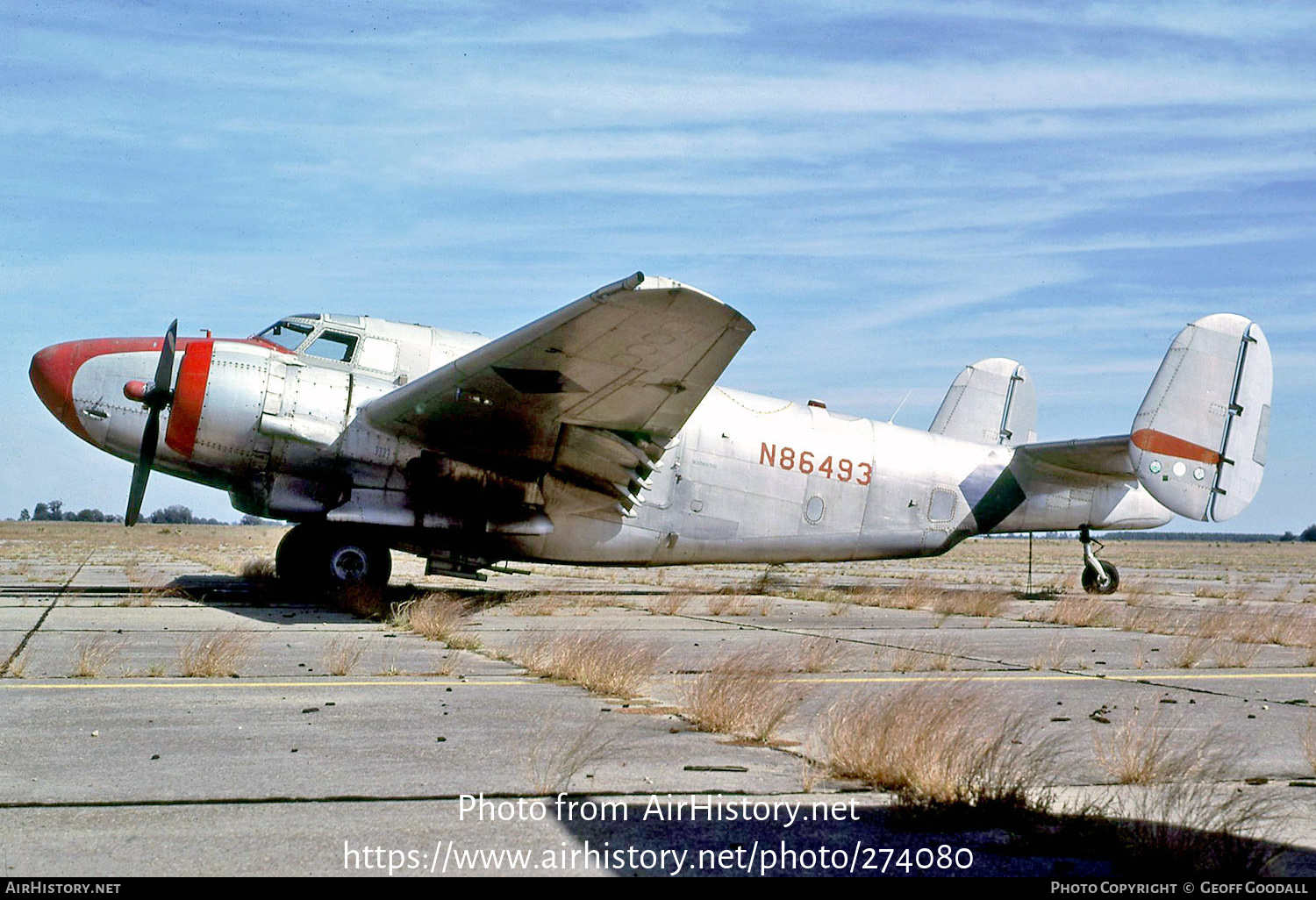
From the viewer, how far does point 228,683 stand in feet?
28.9

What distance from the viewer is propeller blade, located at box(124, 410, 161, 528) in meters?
15.5

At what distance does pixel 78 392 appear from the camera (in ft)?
51.4

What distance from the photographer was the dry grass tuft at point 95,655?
9.12 m

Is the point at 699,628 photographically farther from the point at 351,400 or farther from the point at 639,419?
the point at 351,400

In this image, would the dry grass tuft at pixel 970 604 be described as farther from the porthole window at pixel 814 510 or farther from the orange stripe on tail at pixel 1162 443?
the orange stripe on tail at pixel 1162 443

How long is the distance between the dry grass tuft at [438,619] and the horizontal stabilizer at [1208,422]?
1223 cm

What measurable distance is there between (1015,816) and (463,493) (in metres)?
12.5

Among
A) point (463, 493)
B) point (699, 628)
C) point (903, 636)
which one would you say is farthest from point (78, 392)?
point (903, 636)

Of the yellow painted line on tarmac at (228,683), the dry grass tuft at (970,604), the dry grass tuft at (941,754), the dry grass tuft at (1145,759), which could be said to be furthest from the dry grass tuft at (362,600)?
the dry grass tuft at (1145,759)

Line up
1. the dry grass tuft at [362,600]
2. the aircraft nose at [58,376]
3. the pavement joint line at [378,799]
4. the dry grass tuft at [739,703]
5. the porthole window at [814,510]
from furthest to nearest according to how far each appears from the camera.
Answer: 1. the porthole window at [814,510]
2. the aircraft nose at [58,376]
3. the dry grass tuft at [362,600]
4. the dry grass tuft at [739,703]
5. the pavement joint line at [378,799]

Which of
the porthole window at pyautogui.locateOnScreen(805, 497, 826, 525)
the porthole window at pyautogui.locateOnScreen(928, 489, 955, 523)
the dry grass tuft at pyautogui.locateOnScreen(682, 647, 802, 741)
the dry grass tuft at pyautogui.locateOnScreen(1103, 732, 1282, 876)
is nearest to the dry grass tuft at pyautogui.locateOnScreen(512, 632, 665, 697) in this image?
the dry grass tuft at pyautogui.locateOnScreen(682, 647, 802, 741)

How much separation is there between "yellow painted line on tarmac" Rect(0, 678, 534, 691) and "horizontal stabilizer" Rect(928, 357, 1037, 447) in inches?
618

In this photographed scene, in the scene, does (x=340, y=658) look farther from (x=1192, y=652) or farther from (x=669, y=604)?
(x=669, y=604)

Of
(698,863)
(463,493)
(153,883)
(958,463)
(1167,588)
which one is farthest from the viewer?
(1167,588)
